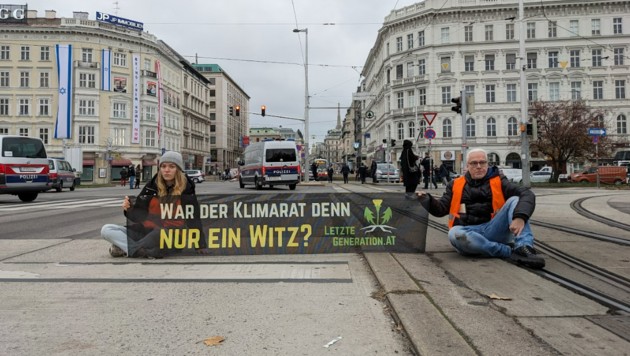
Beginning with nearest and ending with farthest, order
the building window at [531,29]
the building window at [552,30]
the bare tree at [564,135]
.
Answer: the bare tree at [564,135], the building window at [552,30], the building window at [531,29]

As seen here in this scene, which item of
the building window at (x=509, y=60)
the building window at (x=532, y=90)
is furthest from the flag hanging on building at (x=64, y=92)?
the building window at (x=532, y=90)

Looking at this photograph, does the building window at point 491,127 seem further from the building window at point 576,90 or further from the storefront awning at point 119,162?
the storefront awning at point 119,162

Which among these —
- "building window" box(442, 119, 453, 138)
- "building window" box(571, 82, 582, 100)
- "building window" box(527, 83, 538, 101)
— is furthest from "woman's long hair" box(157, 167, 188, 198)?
"building window" box(571, 82, 582, 100)

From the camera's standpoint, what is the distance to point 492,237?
5.26 metres

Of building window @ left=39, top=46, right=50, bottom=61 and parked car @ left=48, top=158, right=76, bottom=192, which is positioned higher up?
building window @ left=39, top=46, right=50, bottom=61

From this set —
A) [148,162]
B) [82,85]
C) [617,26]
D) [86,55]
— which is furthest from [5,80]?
[617,26]

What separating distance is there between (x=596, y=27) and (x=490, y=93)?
44.0ft

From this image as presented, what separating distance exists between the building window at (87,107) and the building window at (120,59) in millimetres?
5676

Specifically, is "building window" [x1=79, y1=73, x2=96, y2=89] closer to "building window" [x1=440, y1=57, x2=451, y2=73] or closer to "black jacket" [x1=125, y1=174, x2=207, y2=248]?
"building window" [x1=440, y1=57, x2=451, y2=73]

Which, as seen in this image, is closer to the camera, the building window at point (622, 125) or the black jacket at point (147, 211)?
the black jacket at point (147, 211)

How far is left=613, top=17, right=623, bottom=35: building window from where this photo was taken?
5094 centimetres

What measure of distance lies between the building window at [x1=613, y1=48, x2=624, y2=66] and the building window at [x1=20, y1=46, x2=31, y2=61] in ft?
223

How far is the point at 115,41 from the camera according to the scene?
181 ft

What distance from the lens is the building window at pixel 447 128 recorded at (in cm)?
5441
